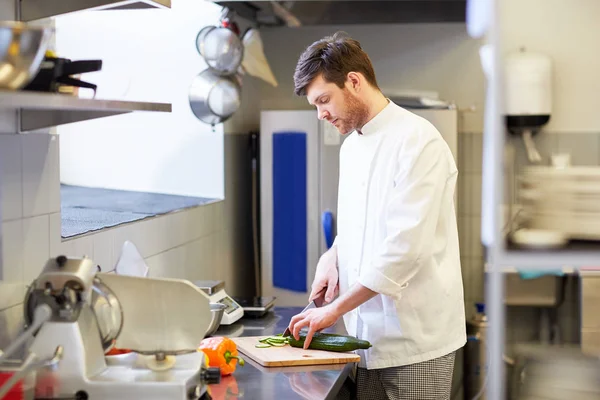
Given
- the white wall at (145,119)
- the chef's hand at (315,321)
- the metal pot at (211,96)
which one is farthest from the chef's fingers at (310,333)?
the white wall at (145,119)

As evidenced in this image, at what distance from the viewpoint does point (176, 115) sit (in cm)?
369

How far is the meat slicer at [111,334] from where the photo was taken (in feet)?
5.34

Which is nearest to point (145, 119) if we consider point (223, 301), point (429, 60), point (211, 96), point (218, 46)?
point (211, 96)

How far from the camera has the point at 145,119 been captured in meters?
3.59

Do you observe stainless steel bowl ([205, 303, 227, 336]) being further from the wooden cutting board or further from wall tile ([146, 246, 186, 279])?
wall tile ([146, 246, 186, 279])

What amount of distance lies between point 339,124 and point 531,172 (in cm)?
97

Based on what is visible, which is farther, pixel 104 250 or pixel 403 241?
pixel 104 250

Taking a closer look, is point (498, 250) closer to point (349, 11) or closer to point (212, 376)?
point (212, 376)

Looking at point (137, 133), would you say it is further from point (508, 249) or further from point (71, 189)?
point (508, 249)

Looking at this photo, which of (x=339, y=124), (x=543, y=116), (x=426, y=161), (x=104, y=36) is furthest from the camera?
(x=104, y=36)

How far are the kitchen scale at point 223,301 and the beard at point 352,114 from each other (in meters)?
0.70

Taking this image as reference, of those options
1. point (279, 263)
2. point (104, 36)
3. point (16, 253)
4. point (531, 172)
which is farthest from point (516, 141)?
point (279, 263)

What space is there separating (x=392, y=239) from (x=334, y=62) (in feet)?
1.68

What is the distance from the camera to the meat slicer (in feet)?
5.34
